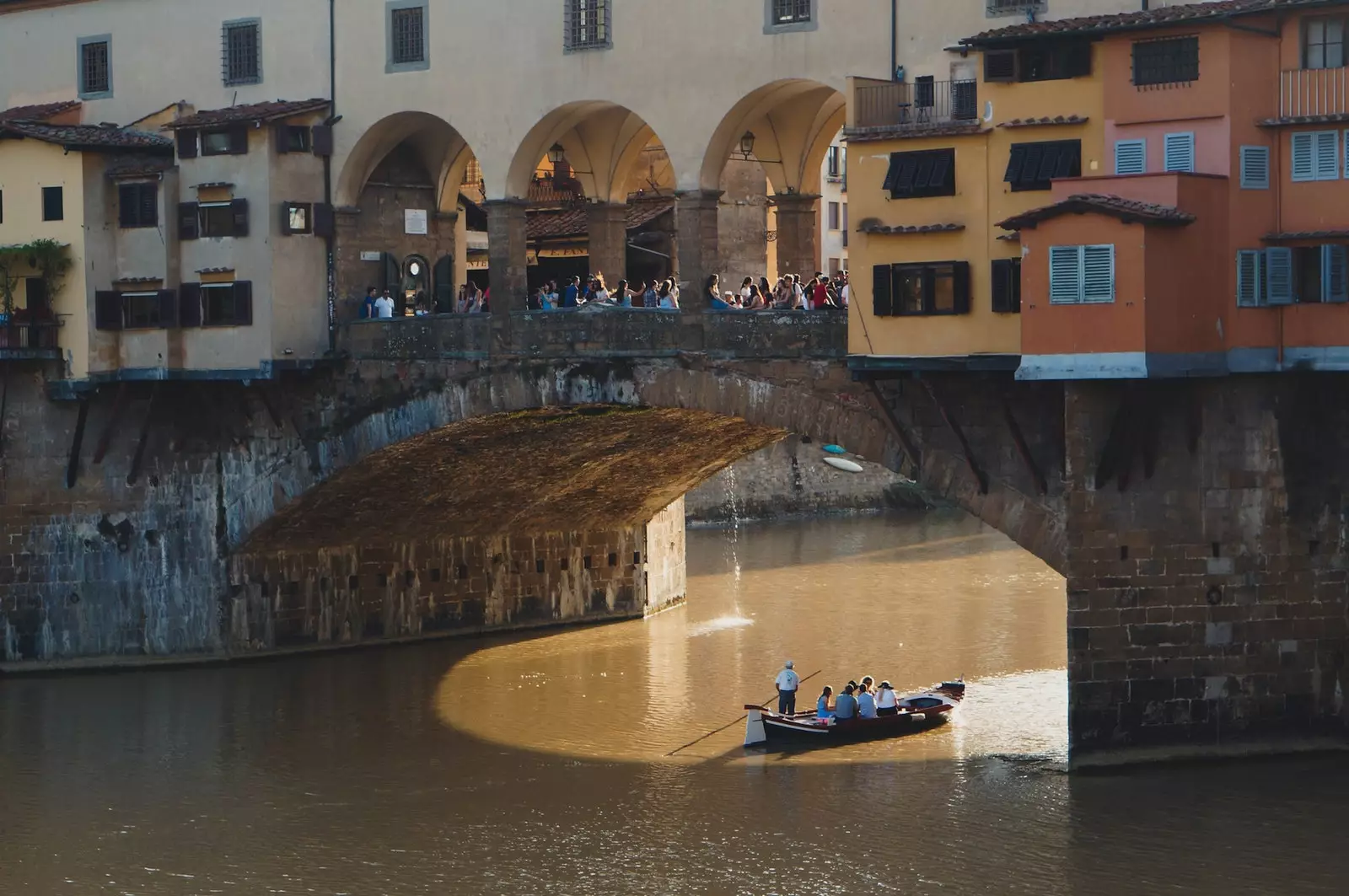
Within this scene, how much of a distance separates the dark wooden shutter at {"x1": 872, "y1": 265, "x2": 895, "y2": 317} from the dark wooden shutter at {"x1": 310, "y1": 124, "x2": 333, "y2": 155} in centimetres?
1050

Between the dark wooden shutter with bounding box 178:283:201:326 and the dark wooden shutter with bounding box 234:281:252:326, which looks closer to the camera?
the dark wooden shutter with bounding box 234:281:252:326

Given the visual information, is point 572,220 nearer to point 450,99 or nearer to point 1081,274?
point 450,99

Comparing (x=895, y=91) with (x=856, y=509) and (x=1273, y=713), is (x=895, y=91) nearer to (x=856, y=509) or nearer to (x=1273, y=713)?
(x=1273, y=713)

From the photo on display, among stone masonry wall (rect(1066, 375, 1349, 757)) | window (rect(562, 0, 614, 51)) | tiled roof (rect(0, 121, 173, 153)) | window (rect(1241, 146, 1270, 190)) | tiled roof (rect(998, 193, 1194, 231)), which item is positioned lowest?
stone masonry wall (rect(1066, 375, 1349, 757))

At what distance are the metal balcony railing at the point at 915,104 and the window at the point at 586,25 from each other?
16.8ft

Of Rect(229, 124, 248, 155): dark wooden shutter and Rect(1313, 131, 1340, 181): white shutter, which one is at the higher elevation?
Rect(229, 124, 248, 155): dark wooden shutter

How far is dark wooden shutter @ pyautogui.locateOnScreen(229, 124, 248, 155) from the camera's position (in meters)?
34.3

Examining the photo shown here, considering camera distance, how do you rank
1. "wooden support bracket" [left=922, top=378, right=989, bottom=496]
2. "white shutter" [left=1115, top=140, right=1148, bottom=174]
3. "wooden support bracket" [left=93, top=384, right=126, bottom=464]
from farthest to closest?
1. "wooden support bracket" [left=93, top=384, right=126, bottom=464]
2. "wooden support bracket" [left=922, top=378, right=989, bottom=496]
3. "white shutter" [left=1115, top=140, right=1148, bottom=174]

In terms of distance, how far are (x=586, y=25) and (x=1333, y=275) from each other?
1149 cm

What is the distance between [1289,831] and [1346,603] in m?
3.30

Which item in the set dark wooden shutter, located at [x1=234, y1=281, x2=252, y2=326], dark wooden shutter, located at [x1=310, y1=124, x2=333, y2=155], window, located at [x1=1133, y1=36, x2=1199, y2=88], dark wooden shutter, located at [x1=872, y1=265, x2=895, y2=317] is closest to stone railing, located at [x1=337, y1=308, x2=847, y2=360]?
dark wooden shutter, located at [x1=872, y1=265, x2=895, y2=317]

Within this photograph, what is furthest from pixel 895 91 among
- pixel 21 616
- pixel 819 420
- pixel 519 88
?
pixel 21 616

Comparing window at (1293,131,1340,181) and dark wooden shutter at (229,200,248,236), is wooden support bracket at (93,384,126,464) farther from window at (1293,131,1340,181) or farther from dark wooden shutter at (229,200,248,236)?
window at (1293,131,1340,181)

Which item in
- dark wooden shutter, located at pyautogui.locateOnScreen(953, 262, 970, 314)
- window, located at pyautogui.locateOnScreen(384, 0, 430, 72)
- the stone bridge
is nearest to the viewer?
the stone bridge
